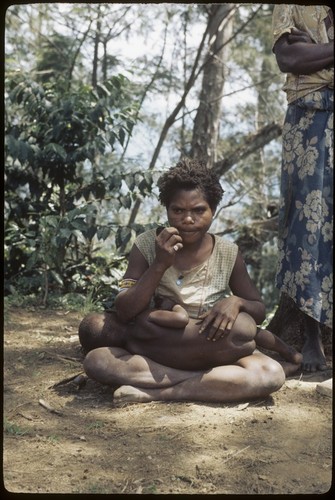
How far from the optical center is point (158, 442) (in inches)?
92.2

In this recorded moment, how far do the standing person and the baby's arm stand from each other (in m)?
0.59

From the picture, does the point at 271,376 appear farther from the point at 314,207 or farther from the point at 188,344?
the point at 314,207

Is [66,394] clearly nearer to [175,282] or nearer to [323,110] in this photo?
[175,282]

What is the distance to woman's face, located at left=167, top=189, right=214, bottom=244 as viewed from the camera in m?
2.88

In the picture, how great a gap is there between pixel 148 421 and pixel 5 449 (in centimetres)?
58

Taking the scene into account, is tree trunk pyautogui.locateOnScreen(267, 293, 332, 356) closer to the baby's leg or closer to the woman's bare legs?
the baby's leg

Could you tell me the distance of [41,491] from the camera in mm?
1951

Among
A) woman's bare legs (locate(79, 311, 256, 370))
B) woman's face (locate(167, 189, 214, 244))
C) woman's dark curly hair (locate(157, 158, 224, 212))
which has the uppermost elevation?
woman's dark curly hair (locate(157, 158, 224, 212))

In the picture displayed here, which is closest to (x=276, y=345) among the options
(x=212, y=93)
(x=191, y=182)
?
(x=191, y=182)

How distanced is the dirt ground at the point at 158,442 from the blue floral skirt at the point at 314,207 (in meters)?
0.45

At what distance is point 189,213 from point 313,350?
1.01m

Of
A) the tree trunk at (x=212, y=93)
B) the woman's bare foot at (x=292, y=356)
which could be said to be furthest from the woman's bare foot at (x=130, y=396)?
the tree trunk at (x=212, y=93)

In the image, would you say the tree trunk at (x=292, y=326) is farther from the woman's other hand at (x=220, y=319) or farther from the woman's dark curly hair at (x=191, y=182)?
the woman's dark curly hair at (x=191, y=182)

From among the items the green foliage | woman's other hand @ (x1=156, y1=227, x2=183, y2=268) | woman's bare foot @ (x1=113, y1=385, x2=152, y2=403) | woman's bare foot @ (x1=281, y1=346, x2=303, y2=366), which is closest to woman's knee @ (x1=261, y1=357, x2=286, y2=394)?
woman's bare foot @ (x1=281, y1=346, x2=303, y2=366)
